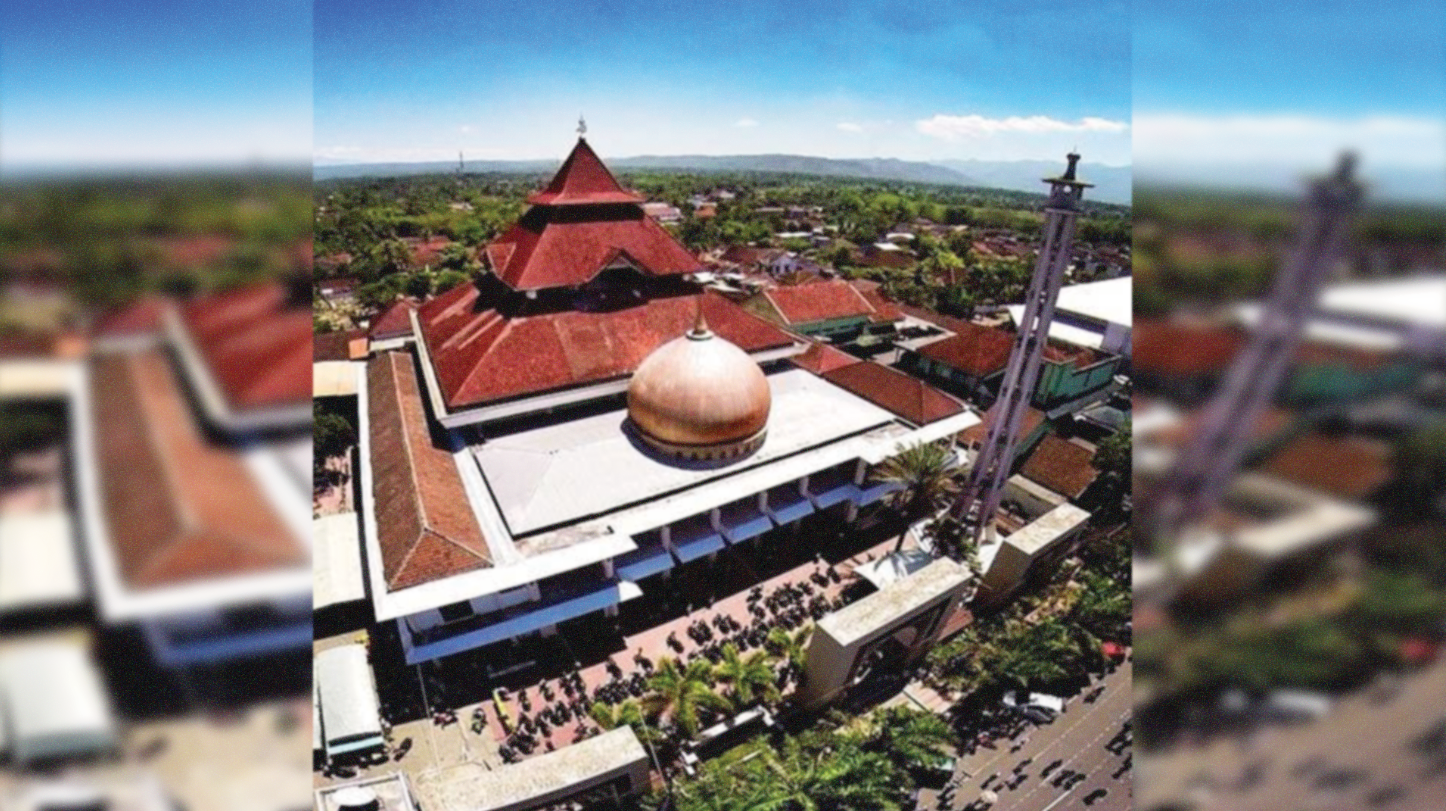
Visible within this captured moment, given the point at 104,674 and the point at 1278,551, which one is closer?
the point at 104,674

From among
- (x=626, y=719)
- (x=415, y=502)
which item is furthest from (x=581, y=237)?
(x=626, y=719)

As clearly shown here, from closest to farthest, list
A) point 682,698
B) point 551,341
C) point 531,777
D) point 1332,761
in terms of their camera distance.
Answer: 1. point 1332,761
2. point 531,777
3. point 682,698
4. point 551,341

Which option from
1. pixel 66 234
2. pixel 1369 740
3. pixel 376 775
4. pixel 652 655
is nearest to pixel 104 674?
pixel 66 234

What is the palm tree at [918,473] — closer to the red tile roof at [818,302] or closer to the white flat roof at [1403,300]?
the red tile roof at [818,302]

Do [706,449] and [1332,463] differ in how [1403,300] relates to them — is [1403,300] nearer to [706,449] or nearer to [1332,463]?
[1332,463]

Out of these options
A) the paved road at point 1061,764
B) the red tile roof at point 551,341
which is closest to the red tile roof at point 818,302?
the red tile roof at point 551,341

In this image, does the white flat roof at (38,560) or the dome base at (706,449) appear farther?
the dome base at (706,449)

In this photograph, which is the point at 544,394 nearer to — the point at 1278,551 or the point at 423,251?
the point at 1278,551
